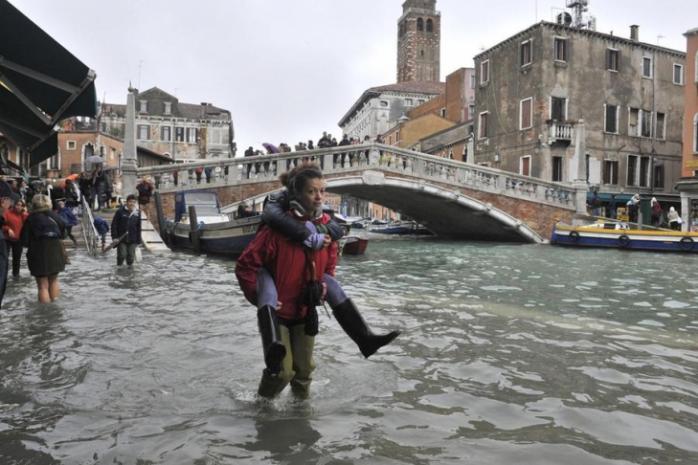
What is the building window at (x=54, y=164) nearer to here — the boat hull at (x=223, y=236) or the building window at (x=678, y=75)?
the boat hull at (x=223, y=236)

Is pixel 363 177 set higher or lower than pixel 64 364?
higher

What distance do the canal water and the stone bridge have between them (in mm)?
9577

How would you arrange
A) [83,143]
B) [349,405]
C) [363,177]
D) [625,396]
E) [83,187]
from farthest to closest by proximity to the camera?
[83,143], [363,177], [83,187], [625,396], [349,405]

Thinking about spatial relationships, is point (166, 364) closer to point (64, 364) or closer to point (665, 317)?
point (64, 364)

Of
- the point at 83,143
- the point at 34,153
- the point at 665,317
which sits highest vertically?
the point at 83,143

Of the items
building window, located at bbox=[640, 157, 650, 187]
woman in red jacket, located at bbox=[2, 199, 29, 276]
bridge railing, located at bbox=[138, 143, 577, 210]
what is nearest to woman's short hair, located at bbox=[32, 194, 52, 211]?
woman in red jacket, located at bbox=[2, 199, 29, 276]

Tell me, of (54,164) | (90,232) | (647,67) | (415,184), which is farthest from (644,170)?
(54,164)

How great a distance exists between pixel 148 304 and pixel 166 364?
2605 mm

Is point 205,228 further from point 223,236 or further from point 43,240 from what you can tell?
point 43,240

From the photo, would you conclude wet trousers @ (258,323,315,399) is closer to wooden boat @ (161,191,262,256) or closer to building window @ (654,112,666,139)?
wooden boat @ (161,191,262,256)

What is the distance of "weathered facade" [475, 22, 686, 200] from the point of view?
25.2 metres

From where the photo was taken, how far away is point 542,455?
2740mm

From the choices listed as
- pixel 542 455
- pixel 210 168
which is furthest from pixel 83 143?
pixel 542 455

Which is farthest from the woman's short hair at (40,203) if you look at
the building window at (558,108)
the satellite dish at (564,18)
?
the satellite dish at (564,18)
